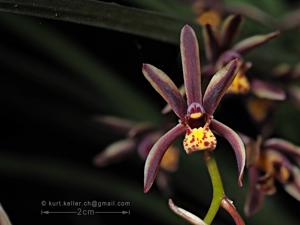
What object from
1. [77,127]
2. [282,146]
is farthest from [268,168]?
[77,127]

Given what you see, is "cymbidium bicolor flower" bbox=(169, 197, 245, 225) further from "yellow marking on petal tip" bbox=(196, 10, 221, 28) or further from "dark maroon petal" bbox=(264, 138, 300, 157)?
"yellow marking on petal tip" bbox=(196, 10, 221, 28)

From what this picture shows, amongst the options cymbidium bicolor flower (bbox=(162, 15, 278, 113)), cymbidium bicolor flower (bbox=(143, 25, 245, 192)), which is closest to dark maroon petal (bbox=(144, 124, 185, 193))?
cymbidium bicolor flower (bbox=(143, 25, 245, 192))

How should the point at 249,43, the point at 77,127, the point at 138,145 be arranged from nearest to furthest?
the point at 249,43, the point at 138,145, the point at 77,127

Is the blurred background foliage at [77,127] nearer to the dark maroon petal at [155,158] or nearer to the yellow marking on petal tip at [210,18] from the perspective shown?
the yellow marking on petal tip at [210,18]

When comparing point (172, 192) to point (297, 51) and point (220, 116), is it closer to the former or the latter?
point (220, 116)

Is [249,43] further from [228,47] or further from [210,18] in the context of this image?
[210,18]

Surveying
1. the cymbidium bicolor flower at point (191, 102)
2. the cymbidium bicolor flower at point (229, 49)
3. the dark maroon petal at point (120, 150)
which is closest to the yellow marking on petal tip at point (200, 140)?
the cymbidium bicolor flower at point (191, 102)

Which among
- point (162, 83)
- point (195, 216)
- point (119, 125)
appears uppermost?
point (119, 125)
